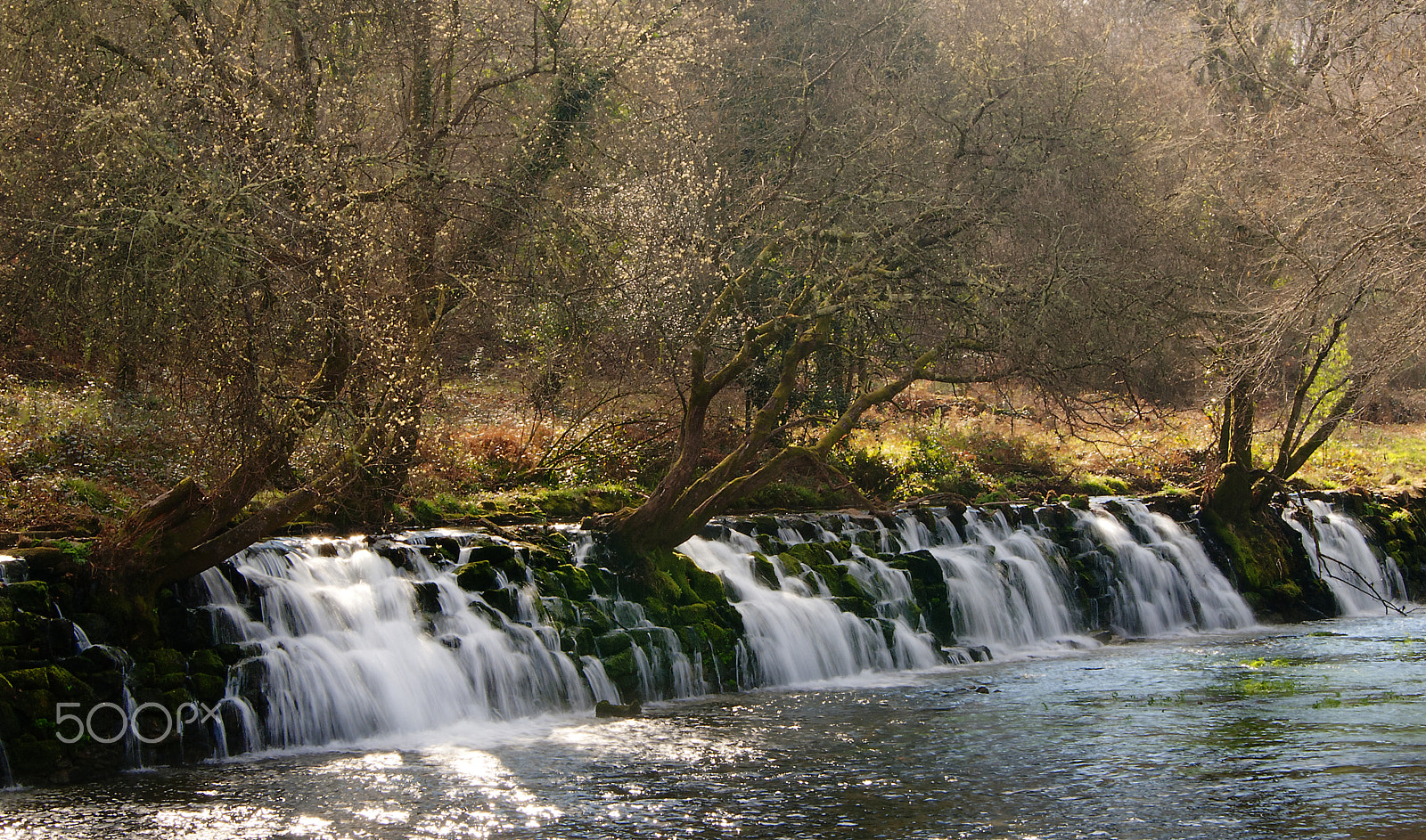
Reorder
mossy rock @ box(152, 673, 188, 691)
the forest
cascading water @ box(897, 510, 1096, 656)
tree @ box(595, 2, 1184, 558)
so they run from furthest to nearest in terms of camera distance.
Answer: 1. cascading water @ box(897, 510, 1096, 656)
2. tree @ box(595, 2, 1184, 558)
3. the forest
4. mossy rock @ box(152, 673, 188, 691)

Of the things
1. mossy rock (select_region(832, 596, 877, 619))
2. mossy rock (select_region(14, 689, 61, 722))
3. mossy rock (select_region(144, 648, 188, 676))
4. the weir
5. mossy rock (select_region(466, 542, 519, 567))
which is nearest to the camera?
mossy rock (select_region(14, 689, 61, 722))

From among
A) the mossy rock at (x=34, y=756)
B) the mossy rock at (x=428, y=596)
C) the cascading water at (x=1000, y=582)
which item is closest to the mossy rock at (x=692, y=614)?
the mossy rock at (x=428, y=596)

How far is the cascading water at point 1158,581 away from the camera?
719 inches

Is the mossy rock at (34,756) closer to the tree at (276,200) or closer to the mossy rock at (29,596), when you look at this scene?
the mossy rock at (29,596)

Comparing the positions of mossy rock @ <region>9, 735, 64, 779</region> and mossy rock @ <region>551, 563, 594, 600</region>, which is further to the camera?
mossy rock @ <region>551, 563, 594, 600</region>

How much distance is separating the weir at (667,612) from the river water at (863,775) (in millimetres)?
509

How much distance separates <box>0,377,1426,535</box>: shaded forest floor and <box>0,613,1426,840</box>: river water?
2880 millimetres

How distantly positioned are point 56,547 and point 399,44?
6864 mm

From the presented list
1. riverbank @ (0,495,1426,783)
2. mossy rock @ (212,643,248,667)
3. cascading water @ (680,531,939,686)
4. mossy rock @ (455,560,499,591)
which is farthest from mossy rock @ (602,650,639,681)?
mossy rock @ (212,643,248,667)

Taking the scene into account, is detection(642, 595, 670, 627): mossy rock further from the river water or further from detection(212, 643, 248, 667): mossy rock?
detection(212, 643, 248, 667): mossy rock

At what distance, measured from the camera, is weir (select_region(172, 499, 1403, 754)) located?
11047 millimetres

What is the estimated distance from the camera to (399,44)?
14547mm

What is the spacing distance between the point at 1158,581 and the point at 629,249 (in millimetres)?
9260

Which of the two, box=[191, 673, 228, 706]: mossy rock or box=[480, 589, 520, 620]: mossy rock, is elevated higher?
box=[480, 589, 520, 620]: mossy rock
